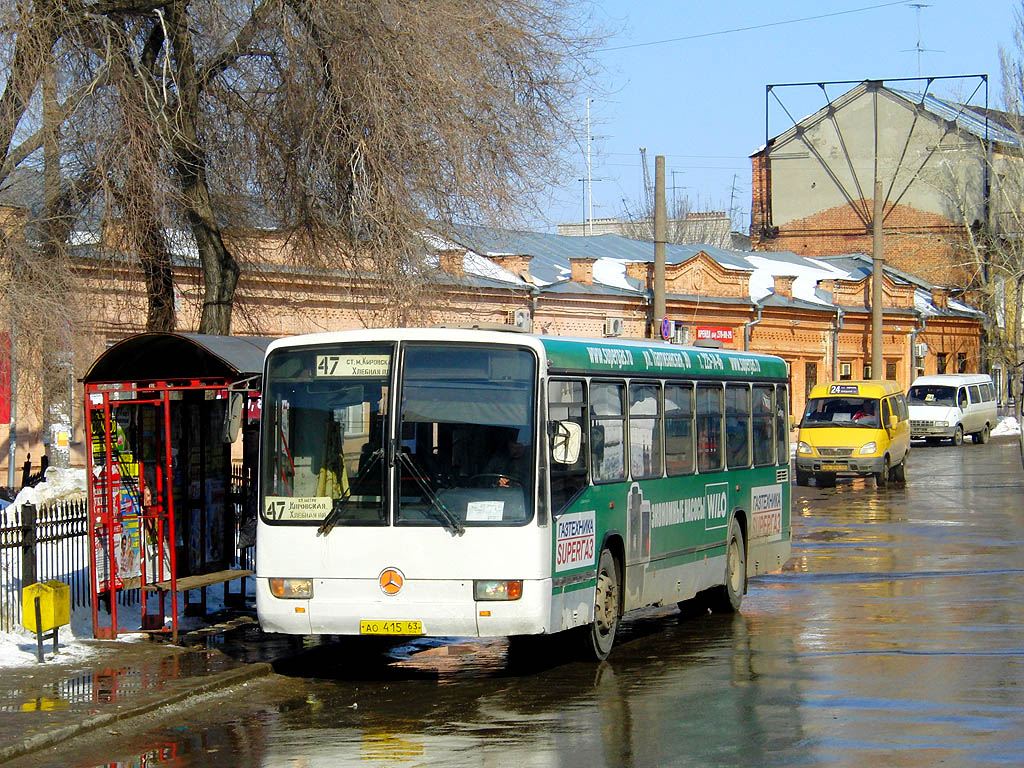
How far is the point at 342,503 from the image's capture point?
11039mm

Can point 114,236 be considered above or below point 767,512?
above

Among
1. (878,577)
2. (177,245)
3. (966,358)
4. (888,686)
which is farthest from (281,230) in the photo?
(966,358)

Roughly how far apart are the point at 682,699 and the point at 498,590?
58.8 inches

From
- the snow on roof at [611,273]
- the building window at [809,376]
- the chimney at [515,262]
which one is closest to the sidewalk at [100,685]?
the chimney at [515,262]

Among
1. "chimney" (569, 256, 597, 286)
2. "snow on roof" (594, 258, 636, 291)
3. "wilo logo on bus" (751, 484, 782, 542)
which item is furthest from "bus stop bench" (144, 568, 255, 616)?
"snow on roof" (594, 258, 636, 291)

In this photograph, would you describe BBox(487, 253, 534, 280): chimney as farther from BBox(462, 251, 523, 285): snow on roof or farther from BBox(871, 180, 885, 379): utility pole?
BBox(871, 180, 885, 379): utility pole

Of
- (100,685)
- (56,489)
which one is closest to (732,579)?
(100,685)

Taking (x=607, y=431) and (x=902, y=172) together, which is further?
(x=902, y=172)

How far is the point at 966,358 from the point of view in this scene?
214ft

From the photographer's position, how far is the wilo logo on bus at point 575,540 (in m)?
11.1

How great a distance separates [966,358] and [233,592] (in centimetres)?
5402

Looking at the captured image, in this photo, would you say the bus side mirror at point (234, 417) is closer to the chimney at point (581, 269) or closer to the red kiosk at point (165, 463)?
the red kiosk at point (165, 463)

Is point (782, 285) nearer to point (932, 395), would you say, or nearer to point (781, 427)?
point (932, 395)

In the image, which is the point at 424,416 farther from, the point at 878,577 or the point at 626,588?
the point at 878,577
